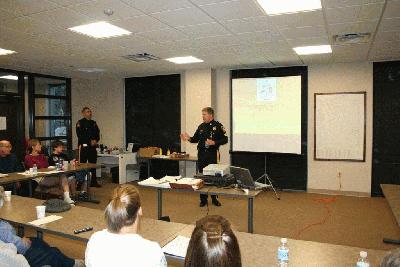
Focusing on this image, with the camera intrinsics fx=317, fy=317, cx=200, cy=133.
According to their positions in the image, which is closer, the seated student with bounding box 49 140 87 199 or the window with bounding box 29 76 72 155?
the seated student with bounding box 49 140 87 199

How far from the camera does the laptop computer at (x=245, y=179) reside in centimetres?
355

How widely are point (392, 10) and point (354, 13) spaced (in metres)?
0.37

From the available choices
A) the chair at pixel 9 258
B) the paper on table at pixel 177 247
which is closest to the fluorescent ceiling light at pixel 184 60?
the paper on table at pixel 177 247

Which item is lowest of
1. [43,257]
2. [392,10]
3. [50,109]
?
[43,257]

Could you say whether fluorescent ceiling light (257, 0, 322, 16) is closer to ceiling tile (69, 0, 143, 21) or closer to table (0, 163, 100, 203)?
ceiling tile (69, 0, 143, 21)

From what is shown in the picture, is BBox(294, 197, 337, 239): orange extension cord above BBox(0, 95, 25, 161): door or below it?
below

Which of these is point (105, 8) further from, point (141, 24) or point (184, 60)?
point (184, 60)

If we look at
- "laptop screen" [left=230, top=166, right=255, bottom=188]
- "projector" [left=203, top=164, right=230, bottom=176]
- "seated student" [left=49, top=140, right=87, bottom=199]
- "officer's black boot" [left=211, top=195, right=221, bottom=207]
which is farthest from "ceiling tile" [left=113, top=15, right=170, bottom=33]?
"officer's black boot" [left=211, top=195, right=221, bottom=207]

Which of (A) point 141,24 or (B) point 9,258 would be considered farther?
(A) point 141,24

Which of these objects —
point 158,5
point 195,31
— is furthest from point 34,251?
point 195,31

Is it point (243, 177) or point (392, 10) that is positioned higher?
point (392, 10)

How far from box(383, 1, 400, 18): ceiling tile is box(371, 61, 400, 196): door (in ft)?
9.67

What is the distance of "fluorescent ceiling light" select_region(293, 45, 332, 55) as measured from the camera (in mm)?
5070

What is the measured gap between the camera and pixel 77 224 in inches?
94.0
